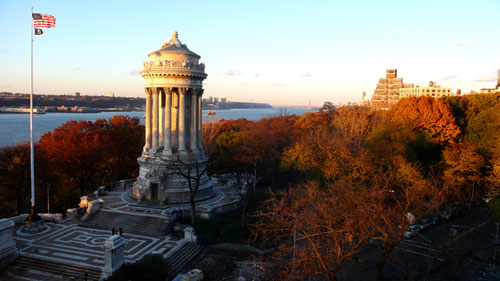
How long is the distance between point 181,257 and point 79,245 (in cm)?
668

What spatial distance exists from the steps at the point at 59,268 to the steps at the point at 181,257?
3896 millimetres

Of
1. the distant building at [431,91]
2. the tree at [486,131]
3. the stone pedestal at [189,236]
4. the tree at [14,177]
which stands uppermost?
the distant building at [431,91]

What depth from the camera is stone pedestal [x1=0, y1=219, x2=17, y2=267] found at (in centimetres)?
1962

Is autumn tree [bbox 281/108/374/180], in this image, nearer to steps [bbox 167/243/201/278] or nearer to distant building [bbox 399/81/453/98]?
steps [bbox 167/243/201/278]

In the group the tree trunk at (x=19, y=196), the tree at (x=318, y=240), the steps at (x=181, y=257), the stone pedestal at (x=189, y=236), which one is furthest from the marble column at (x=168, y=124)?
the tree at (x=318, y=240)

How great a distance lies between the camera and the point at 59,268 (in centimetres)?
1931

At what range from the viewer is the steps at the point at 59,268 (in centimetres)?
1867

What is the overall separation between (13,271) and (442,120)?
3817 centimetres

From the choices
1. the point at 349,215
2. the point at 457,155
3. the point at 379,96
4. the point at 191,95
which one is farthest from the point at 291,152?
the point at 379,96

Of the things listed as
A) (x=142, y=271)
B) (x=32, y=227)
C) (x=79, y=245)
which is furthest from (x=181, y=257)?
(x=32, y=227)

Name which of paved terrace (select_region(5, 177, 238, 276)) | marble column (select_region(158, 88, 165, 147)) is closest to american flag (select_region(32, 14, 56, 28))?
marble column (select_region(158, 88, 165, 147))

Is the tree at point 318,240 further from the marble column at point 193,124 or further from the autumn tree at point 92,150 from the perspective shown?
the autumn tree at point 92,150

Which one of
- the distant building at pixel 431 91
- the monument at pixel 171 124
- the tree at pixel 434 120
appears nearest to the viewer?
the monument at pixel 171 124

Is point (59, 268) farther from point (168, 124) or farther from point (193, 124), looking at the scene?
point (193, 124)
